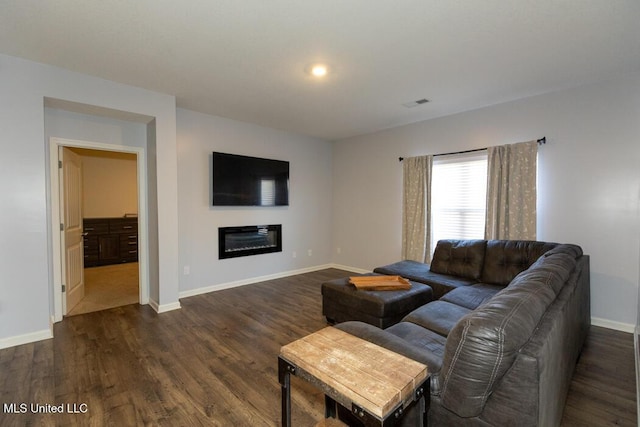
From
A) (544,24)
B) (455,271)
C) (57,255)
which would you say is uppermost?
(544,24)

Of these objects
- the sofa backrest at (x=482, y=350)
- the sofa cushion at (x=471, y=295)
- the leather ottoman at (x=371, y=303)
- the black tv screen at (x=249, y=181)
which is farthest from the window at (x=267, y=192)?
the sofa backrest at (x=482, y=350)

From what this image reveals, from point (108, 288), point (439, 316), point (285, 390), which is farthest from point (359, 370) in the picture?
point (108, 288)

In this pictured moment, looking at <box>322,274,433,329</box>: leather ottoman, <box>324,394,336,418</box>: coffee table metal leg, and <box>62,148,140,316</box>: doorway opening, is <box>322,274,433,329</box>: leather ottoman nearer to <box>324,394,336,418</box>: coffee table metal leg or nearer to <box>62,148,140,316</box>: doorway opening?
<box>324,394,336,418</box>: coffee table metal leg

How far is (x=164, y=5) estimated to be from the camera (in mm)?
1984

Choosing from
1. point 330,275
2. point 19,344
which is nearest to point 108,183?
point 19,344

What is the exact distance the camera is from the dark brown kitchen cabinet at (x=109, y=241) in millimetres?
5988

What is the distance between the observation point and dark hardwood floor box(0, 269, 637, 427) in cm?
185

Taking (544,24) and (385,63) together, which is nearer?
(544,24)

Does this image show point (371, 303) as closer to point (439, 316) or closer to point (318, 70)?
point (439, 316)

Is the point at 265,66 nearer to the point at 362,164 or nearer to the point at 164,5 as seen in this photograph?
the point at 164,5

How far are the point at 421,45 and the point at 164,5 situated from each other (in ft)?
6.46

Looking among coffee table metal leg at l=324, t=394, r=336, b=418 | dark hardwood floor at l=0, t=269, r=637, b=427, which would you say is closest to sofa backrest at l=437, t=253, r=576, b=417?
coffee table metal leg at l=324, t=394, r=336, b=418

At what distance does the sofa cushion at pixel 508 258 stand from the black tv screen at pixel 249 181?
10.9ft

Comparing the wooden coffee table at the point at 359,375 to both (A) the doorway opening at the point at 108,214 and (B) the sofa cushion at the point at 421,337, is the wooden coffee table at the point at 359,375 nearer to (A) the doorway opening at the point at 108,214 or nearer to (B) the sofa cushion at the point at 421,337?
(B) the sofa cushion at the point at 421,337
